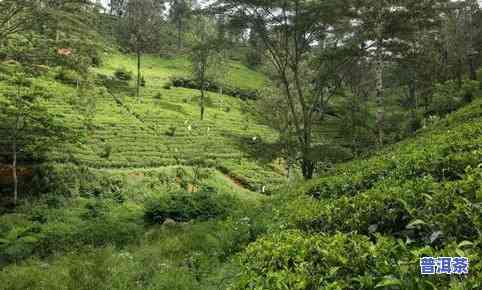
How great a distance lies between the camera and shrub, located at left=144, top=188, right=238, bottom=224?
19.4m

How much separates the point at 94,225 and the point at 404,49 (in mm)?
18930

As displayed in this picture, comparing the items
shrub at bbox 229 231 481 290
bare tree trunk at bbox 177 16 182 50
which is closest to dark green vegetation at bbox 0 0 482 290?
shrub at bbox 229 231 481 290

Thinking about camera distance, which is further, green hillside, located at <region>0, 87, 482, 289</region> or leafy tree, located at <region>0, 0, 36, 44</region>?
leafy tree, located at <region>0, 0, 36, 44</region>

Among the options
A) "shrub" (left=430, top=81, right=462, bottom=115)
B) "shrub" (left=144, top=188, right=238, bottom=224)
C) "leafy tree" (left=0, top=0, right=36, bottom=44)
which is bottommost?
"shrub" (left=144, top=188, right=238, bottom=224)

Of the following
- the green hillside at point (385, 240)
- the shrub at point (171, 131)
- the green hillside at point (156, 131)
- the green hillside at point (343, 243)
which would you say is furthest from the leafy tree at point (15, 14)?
the shrub at point (171, 131)

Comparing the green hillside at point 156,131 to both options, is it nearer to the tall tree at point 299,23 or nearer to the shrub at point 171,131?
the shrub at point 171,131

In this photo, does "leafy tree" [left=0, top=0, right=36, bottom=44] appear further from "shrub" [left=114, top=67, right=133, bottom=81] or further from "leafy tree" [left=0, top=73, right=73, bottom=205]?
"shrub" [left=114, top=67, right=133, bottom=81]

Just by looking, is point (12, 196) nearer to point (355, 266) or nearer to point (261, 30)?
point (261, 30)

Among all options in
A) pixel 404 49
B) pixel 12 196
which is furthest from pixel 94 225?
pixel 404 49

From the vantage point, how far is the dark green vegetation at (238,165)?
193 inches

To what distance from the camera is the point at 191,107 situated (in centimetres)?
5716

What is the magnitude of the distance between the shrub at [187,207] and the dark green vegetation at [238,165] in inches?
4.3

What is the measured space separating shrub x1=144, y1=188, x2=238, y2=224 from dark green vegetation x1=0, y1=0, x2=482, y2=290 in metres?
0.11

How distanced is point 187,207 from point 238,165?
66.7ft
